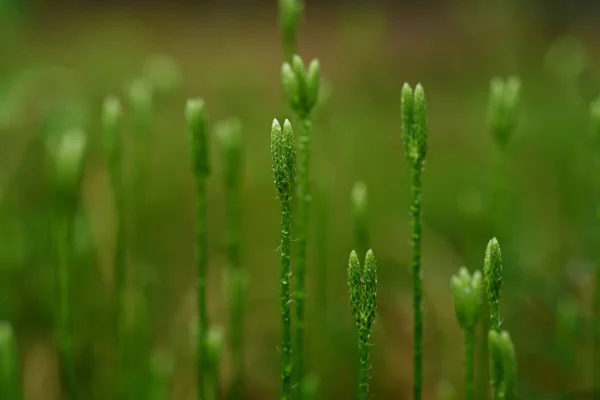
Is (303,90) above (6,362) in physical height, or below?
above

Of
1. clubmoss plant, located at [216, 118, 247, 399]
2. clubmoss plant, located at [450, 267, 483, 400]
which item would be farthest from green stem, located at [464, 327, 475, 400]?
clubmoss plant, located at [216, 118, 247, 399]

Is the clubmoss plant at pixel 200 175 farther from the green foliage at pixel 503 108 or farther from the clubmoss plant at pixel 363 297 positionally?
the green foliage at pixel 503 108

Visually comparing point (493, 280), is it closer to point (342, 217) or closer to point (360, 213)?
point (360, 213)

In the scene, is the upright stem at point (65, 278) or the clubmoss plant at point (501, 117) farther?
the clubmoss plant at point (501, 117)

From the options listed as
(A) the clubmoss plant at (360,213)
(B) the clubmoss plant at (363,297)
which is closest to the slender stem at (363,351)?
(B) the clubmoss plant at (363,297)

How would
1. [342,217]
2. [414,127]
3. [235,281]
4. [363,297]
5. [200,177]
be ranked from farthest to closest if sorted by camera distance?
[342,217] < [235,281] < [200,177] < [414,127] < [363,297]

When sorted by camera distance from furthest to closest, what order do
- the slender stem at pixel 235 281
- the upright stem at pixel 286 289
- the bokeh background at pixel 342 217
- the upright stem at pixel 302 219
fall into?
the bokeh background at pixel 342 217
the slender stem at pixel 235 281
the upright stem at pixel 302 219
the upright stem at pixel 286 289

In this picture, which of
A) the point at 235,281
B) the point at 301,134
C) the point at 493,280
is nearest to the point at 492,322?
the point at 493,280
